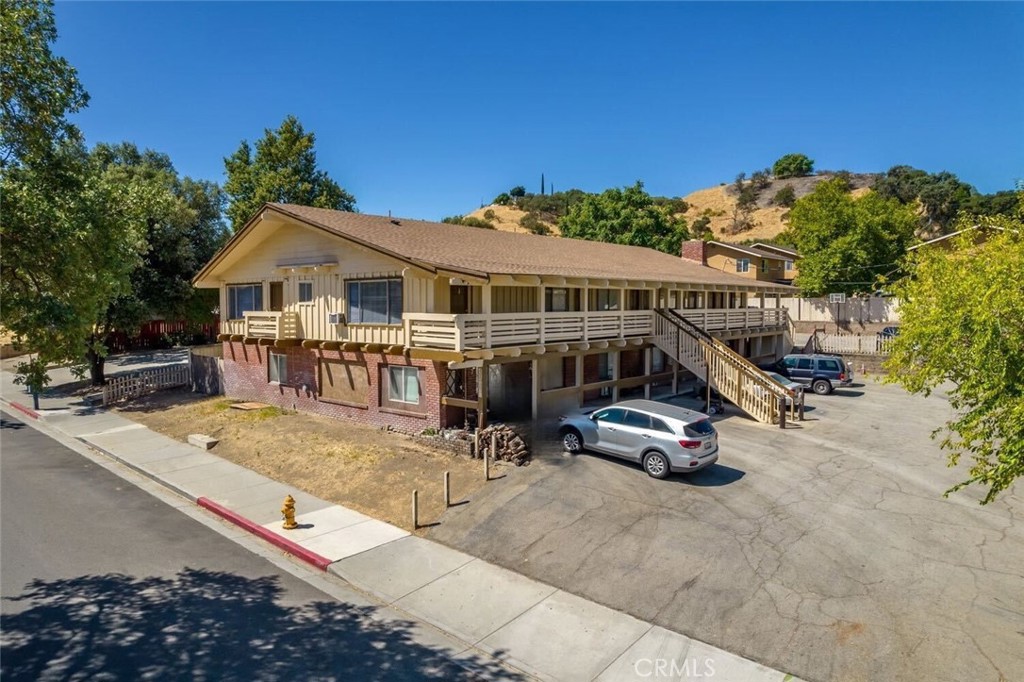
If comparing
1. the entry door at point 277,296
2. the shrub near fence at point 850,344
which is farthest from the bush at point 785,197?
the entry door at point 277,296

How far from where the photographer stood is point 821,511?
12.6 m

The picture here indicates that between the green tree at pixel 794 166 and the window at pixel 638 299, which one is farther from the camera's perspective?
the green tree at pixel 794 166

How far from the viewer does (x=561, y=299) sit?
21.6m

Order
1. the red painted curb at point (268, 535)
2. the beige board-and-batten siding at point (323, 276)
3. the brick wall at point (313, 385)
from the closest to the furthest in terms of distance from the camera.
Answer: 1. the red painted curb at point (268, 535)
2. the brick wall at point (313, 385)
3. the beige board-and-batten siding at point (323, 276)

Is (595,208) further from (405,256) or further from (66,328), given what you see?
(66,328)

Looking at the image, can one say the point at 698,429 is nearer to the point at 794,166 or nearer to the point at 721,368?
the point at 721,368

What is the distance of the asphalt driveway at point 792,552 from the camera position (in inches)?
319

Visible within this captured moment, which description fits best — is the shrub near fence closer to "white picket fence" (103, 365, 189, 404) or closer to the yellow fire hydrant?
the yellow fire hydrant

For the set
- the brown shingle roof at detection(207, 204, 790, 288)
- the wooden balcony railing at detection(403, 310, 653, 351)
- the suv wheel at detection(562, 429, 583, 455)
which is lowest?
the suv wheel at detection(562, 429, 583, 455)

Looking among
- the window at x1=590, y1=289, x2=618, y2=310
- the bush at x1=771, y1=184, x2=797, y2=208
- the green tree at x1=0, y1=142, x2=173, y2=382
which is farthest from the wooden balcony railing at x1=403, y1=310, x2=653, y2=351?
the bush at x1=771, y1=184, x2=797, y2=208

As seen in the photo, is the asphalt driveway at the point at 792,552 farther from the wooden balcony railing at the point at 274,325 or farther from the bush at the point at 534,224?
the bush at the point at 534,224

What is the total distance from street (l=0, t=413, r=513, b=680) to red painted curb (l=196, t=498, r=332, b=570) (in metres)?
0.53

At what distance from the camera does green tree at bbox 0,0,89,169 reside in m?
9.03

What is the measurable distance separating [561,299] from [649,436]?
27.4 feet
